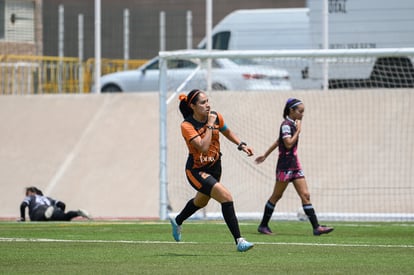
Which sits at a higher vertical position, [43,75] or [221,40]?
[221,40]

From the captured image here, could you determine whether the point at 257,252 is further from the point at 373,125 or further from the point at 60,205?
the point at 373,125

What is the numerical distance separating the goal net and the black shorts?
7954 mm

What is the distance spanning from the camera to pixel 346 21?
76.1 ft

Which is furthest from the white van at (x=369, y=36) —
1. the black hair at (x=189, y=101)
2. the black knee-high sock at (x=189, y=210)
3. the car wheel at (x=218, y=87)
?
the black hair at (x=189, y=101)

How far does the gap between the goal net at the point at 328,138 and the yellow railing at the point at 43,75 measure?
4039 millimetres

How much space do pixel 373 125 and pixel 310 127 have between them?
4.33 ft

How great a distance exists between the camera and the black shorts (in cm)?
1188

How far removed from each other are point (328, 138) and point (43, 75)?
26.1 feet

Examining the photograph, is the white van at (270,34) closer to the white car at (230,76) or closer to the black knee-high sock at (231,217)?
the white car at (230,76)

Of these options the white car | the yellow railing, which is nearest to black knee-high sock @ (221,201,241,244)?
the white car

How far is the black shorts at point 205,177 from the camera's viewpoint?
1188 centimetres

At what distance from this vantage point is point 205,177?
11.9 meters

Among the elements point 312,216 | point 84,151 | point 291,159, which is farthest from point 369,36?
point 312,216

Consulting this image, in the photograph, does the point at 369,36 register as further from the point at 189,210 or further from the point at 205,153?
the point at 205,153
